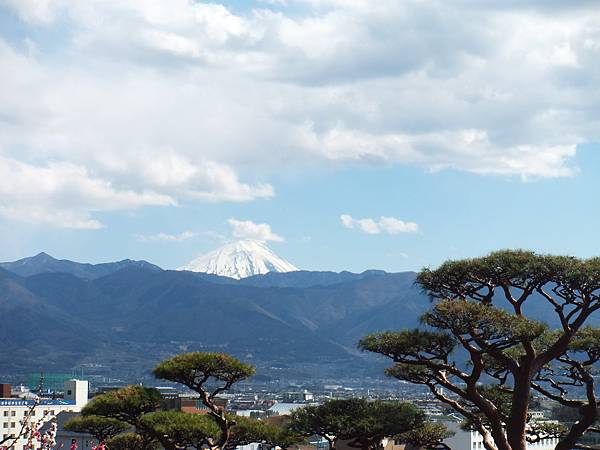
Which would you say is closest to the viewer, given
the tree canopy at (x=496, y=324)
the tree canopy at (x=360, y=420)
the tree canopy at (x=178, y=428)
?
the tree canopy at (x=496, y=324)

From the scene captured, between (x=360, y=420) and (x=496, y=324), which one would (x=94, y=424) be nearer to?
(x=360, y=420)

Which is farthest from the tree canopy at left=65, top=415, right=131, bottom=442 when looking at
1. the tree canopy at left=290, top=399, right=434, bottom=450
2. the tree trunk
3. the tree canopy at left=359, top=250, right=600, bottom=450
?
the tree trunk

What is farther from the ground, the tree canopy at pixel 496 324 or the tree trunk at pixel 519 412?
the tree canopy at pixel 496 324

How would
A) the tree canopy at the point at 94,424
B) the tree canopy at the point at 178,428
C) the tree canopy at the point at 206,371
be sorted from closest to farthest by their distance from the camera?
the tree canopy at the point at 178,428 → the tree canopy at the point at 206,371 → the tree canopy at the point at 94,424

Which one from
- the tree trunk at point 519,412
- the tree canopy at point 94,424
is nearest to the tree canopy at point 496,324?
the tree trunk at point 519,412

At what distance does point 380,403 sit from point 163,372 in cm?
693


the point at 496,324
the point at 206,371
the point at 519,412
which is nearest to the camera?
the point at 496,324

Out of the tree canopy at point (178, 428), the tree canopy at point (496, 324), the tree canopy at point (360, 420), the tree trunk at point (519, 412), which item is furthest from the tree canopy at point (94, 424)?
the tree trunk at point (519, 412)

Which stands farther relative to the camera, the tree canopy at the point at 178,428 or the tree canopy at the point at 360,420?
the tree canopy at the point at 178,428

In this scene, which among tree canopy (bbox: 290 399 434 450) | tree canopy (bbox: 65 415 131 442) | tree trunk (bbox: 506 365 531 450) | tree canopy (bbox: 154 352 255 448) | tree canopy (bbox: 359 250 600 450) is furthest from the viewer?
tree canopy (bbox: 65 415 131 442)

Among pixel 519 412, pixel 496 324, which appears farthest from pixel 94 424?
pixel 496 324

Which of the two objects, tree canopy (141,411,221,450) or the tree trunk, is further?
tree canopy (141,411,221,450)

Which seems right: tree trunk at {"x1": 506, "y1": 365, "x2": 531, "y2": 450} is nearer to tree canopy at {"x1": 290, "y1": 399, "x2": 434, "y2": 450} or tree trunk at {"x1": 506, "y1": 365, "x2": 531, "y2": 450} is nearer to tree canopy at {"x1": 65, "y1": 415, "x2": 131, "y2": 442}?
tree canopy at {"x1": 290, "y1": 399, "x2": 434, "y2": 450}

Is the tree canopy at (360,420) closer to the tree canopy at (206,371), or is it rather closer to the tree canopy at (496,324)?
the tree canopy at (496,324)
